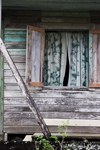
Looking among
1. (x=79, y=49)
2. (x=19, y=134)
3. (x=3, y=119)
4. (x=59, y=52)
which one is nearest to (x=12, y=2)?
(x=59, y=52)

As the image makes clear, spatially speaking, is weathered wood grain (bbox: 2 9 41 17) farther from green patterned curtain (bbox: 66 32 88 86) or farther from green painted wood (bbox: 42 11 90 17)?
green patterned curtain (bbox: 66 32 88 86)

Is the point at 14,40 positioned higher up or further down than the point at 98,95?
higher up

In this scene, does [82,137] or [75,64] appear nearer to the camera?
[82,137]

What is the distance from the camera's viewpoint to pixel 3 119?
5.38 m

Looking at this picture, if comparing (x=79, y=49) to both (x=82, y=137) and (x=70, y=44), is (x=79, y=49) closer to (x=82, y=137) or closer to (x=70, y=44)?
(x=70, y=44)

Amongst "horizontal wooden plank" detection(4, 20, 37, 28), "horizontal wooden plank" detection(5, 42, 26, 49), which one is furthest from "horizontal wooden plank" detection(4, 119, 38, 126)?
"horizontal wooden plank" detection(4, 20, 37, 28)

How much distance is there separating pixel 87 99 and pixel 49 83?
1.06 meters

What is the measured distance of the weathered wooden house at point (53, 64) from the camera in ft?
17.1

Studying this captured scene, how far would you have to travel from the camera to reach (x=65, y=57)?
221 inches

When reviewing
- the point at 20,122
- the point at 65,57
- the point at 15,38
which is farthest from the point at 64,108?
the point at 15,38

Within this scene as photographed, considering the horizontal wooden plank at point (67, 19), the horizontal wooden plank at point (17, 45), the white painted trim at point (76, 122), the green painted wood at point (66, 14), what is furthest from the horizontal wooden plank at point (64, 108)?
the green painted wood at point (66, 14)

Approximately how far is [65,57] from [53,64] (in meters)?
0.37

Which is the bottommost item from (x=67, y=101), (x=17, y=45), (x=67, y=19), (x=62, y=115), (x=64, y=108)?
(x=62, y=115)

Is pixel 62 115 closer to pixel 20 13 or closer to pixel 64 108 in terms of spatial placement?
pixel 64 108
